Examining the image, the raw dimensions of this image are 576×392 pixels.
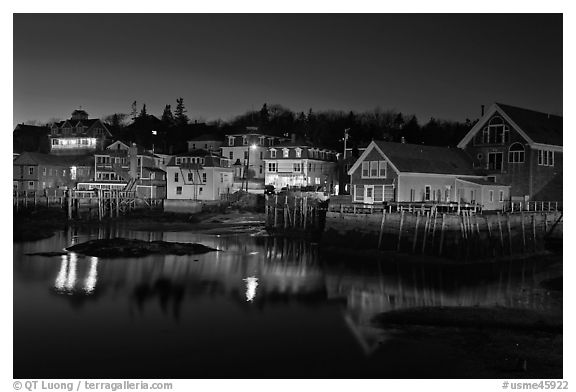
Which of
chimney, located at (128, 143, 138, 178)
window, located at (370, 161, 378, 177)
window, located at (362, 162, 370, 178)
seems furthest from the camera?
chimney, located at (128, 143, 138, 178)

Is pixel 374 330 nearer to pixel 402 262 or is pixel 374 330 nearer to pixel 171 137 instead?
pixel 402 262

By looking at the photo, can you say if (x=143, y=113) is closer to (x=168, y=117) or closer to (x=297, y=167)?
(x=168, y=117)

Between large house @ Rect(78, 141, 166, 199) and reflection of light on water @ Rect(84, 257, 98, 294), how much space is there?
36233 millimetres

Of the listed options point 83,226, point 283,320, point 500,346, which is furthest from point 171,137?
point 500,346

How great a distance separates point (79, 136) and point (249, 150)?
25759mm

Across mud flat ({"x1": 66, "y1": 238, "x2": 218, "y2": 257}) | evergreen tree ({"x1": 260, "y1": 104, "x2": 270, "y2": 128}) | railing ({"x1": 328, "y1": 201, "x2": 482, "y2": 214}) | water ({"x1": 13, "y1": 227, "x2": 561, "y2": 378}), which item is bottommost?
water ({"x1": 13, "y1": 227, "x2": 561, "y2": 378})

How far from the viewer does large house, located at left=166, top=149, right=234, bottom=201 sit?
231 ft

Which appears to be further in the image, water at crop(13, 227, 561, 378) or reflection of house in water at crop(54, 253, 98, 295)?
reflection of house in water at crop(54, 253, 98, 295)

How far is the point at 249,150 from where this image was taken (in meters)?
77.7

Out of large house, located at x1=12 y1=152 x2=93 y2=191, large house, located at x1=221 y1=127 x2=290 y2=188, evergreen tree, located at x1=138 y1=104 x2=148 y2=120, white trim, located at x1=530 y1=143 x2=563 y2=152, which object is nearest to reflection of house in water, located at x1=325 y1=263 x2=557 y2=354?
white trim, located at x1=530 y1=143 x2=563 y2=152

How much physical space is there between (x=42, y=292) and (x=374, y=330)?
16.1 m

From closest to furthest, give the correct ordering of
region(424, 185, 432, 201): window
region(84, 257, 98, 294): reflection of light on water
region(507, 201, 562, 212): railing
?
region(84, 257, 98, 294): reflection of light on water
region(424, 185, 432, 201): window
region(507, 201, 562, 212): railing

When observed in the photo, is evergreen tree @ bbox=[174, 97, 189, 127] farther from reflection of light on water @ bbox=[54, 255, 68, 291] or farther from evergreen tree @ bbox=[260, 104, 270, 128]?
reflection of light on water @ bbox=[54, 255, 68, 291]
